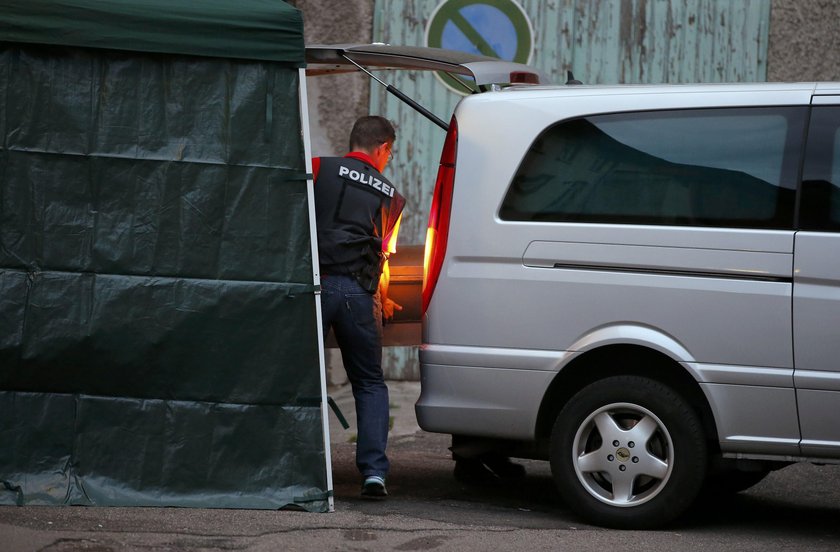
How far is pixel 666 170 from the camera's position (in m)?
5.58

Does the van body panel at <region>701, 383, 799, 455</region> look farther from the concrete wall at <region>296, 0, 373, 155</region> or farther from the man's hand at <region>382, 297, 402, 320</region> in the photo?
the concrete wall at <region>296, 0, 373, 155</region>

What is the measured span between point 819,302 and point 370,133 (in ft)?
7.51

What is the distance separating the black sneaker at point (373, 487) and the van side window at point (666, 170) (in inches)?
55.4

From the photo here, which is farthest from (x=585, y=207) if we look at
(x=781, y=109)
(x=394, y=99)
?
(x=394, y=99)

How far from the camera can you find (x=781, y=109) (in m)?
5.47

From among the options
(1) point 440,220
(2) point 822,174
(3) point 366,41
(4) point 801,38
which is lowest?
(1) point 440,220

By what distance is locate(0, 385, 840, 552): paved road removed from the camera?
5.05m

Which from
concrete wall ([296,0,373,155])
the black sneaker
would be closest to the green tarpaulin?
the black sneaker

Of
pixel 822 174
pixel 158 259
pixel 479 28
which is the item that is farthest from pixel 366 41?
pixel 822 174

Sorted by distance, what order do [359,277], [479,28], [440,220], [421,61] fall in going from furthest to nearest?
[479,28] → [421,61] → [359,277] → [440,220]

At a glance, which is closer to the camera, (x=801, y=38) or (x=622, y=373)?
(x=622, y=373)

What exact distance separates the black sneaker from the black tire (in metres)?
0.88

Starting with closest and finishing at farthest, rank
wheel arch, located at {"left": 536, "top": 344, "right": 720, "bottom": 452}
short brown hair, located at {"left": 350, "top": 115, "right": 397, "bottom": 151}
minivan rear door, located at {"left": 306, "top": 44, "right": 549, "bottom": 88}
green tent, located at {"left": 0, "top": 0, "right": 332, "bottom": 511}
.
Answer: wheel arch, located at {"left": 536, "top": 344, "right": 720, "bottom": 452} → green tent, located at {"left": 0, "top": 0, "right": 332, "bottom": 511} → minivan rear door, located at {"left": 306, "top": 44, "right": 549, "bottom": 88} → short brown hair, located at {"left": 350, "top": 115, "right": 397, "bottom": 151}

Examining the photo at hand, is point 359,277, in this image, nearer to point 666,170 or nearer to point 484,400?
point 484,400
